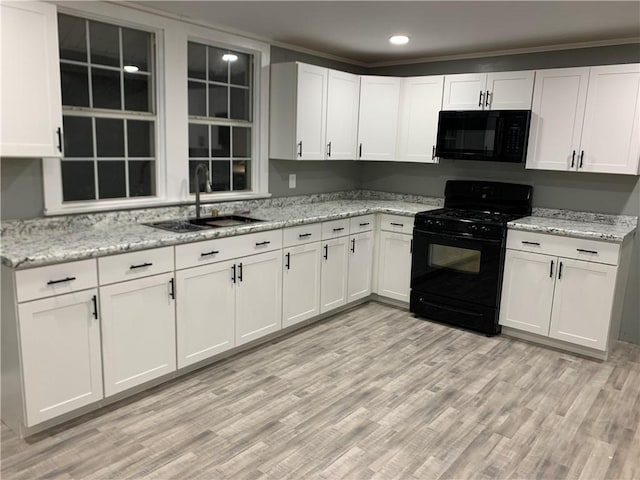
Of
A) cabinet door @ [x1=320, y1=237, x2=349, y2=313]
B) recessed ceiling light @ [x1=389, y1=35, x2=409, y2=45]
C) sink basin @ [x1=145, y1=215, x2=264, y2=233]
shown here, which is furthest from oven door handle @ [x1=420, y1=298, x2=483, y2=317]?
recessed ceiling light @ [x1=389, y1=35, x2=409, y2=45]

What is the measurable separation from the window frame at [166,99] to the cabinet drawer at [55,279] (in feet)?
2.24

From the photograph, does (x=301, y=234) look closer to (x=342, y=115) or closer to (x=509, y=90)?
(x=342, y=115)

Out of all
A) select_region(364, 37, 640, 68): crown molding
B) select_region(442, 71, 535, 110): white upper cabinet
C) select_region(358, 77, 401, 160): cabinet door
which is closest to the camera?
select_region(364, 37, 640, 68): crown molding

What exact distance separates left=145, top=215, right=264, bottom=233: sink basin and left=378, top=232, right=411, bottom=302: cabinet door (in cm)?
144

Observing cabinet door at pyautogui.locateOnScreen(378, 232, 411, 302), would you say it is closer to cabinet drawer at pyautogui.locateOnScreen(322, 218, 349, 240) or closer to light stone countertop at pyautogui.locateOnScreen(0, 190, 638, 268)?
light stone countertop at pyautogui.locateOnScreen(0, 190, 638, 268)

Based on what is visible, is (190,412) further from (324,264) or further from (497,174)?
(497,174)

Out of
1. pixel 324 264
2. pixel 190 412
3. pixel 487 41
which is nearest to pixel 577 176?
pixel 487 41

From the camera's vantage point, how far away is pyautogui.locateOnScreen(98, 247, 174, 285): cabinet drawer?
2.62m

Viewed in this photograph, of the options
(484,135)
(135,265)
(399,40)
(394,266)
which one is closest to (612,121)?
(484,135)

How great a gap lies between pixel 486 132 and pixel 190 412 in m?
3.18

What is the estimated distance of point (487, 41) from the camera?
13.0 feet

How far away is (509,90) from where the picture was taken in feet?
13.5

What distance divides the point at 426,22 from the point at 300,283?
2130mm

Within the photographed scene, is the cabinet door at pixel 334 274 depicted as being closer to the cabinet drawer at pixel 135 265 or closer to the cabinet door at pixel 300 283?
the cabinet door at pixel 300 283
